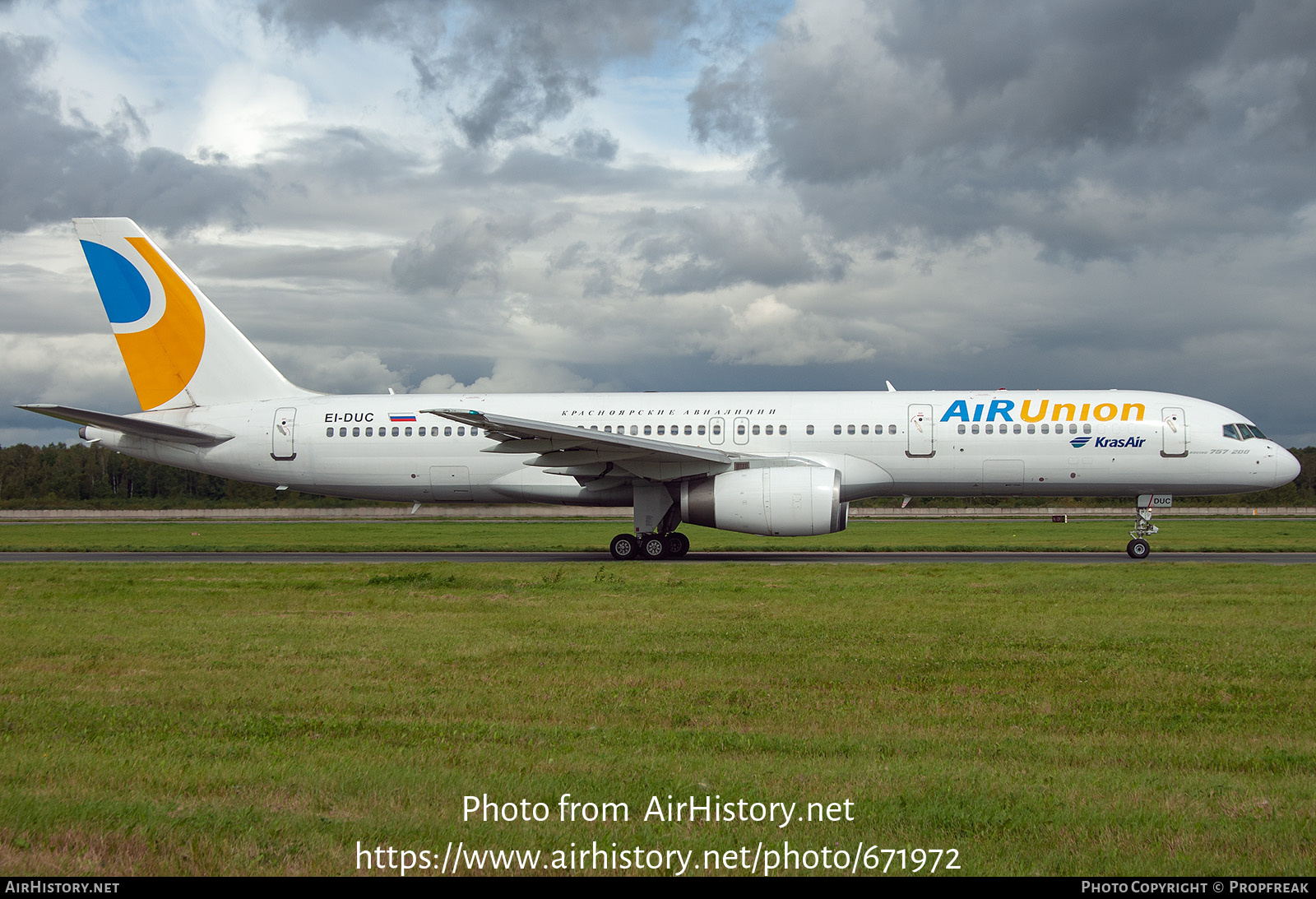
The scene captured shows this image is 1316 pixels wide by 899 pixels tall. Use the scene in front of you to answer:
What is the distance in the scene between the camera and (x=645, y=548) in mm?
21859

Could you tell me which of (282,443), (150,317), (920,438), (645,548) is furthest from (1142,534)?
(150,317)

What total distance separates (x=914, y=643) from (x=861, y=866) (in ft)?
19.7

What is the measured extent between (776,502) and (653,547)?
3.42 metres

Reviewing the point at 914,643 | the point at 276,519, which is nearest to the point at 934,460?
the point at 914,643

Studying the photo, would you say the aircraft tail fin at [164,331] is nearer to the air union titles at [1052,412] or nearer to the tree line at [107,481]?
the air union titles at [1052,412]

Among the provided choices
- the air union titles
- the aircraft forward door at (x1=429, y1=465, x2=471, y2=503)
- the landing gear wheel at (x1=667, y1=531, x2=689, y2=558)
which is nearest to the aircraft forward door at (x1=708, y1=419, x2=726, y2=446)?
the landing gear wheel at (x1=667, y1=531, x2=689, y2=558)

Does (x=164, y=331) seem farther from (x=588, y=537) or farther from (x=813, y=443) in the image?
(x=813, y=443)

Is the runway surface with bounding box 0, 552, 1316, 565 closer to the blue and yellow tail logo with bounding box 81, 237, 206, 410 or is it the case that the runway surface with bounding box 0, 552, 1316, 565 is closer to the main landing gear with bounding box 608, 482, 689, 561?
the main landing gear with bounding box 608, 482, 689, 561

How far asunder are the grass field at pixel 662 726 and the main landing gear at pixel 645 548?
315 inches

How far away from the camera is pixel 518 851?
4.41 meters

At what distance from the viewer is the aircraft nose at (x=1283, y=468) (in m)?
21.6


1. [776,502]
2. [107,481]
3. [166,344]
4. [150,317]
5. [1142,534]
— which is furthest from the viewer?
[107,481]

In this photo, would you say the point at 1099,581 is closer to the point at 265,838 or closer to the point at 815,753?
the point at 815,753

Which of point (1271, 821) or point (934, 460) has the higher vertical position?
point (934, 460)
